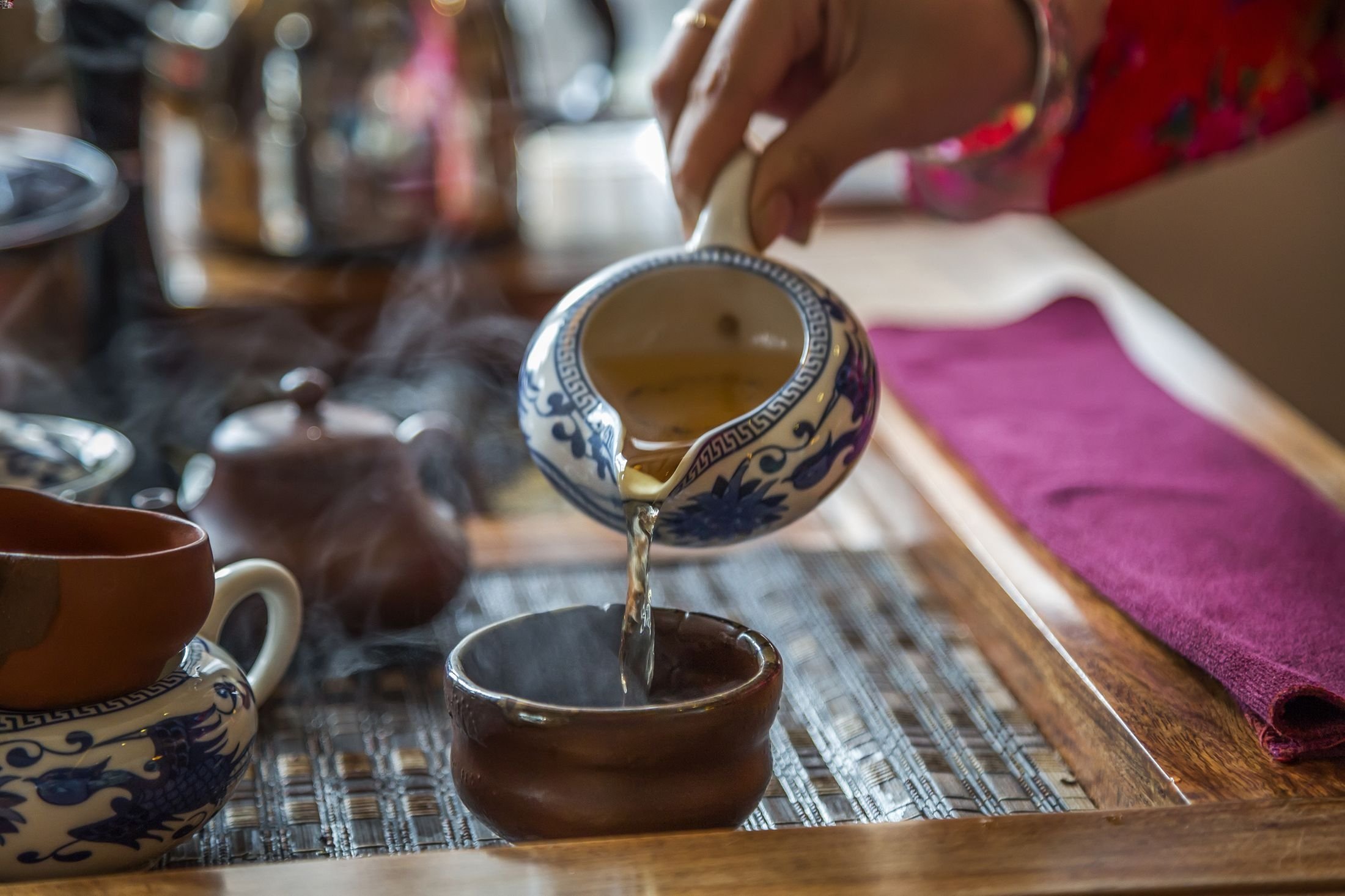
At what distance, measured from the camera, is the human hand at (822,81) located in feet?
3.06

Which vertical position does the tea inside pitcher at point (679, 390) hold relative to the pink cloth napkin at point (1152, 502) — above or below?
above

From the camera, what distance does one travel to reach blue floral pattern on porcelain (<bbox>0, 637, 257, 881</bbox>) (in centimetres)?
60

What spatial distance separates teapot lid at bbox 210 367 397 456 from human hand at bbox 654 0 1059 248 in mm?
267

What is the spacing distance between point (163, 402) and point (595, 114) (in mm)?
758

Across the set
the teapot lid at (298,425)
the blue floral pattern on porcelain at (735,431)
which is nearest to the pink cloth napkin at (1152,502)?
the blue floral pattern on porcelain at (735,431)

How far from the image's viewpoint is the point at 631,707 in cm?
64

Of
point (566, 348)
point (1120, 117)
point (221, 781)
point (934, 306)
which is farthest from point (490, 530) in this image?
point (934, 306)

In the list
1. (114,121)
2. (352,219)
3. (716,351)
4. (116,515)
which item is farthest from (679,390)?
(352,219)

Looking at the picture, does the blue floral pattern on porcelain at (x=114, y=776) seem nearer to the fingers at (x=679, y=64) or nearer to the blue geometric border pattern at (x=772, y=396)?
the blue geometric border pattern at (x=772, y=396)

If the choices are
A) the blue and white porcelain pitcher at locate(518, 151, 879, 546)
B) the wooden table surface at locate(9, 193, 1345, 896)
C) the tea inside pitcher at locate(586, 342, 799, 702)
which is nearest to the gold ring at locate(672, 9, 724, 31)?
the blue and white porcelain pitcher at locate(518, 151, 879, 546)

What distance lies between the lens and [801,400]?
79 cm

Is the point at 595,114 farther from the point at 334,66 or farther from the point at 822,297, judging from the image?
the point at 822,297

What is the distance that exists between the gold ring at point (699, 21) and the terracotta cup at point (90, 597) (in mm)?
538

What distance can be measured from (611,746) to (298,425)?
1.43ft
